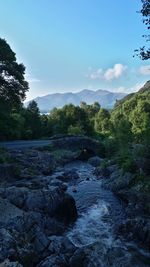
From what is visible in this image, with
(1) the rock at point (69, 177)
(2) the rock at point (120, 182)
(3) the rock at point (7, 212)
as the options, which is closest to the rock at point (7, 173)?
(1) the rock at point (69, 177)

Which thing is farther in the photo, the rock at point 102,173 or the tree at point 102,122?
the tree at point 102,122

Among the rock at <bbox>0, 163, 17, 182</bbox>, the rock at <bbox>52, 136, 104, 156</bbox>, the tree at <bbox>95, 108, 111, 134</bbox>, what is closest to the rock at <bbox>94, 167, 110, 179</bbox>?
the rock at <bbox>0, 163, 17, 182</bbox>

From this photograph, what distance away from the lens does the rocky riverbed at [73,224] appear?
727 inches

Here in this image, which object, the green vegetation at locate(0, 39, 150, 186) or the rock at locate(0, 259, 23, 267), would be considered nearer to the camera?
the rock at locate(0, 259, 23, 267)

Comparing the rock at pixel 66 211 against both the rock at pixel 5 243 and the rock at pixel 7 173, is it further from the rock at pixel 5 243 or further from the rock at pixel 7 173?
the rock at pixel 7 173

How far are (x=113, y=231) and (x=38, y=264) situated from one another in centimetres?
950

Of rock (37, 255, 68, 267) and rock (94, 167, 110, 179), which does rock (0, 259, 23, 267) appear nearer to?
rock (37, 255, 68, 267)

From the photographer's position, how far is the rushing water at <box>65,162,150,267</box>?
1906cm

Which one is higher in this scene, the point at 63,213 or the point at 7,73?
the point at 7,73

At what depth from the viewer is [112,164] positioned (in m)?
57.0

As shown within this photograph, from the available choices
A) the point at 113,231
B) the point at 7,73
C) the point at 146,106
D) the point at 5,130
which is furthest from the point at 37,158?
the point at 146,106

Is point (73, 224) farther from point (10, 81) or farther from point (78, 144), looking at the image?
point (78, 144)

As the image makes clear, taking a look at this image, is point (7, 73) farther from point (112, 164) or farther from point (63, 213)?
point (63, 213)

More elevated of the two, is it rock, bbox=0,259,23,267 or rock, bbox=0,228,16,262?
rock, bbox=0,228,16,262
